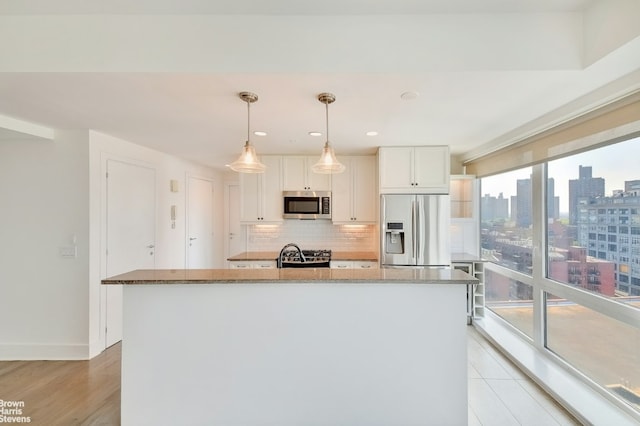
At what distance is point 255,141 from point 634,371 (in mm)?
3879

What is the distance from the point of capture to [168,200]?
4.22 metres

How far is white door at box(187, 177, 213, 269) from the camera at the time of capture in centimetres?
484

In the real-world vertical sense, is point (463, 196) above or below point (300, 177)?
below

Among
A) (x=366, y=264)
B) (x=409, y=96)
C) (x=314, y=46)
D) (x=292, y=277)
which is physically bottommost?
(x=366, y=264)

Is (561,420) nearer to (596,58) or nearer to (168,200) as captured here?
(596,58)

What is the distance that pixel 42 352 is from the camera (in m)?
2.96

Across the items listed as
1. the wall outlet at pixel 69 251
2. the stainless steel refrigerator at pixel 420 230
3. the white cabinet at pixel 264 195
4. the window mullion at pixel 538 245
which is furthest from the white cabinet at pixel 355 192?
the wall outlet at pixel 69 251

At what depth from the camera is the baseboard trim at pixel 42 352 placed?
2945mm

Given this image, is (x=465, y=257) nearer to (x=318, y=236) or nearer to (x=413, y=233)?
(x=413, y=233)

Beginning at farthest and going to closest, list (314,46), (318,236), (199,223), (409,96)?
1. (199,223)
2. (318,236)
3. (409,96)
4. (314,46)

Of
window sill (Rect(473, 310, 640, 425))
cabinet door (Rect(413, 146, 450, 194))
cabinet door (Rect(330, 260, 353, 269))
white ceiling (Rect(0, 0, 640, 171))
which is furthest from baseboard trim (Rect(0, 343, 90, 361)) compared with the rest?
window sill (Rect(473, 310, 640, 425))

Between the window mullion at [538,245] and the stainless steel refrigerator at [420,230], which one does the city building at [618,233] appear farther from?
the stainless steel refrigerator at [420,230]

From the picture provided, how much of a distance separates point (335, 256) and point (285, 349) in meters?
2.10

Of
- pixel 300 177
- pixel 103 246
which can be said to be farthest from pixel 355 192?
pixel 103 246
